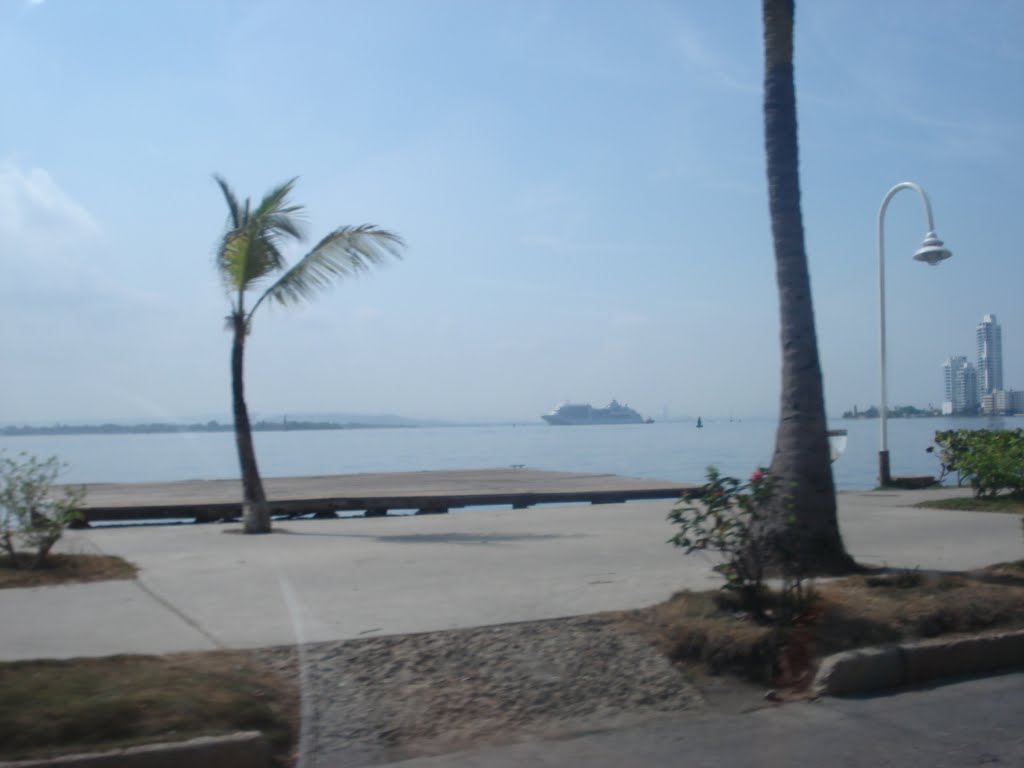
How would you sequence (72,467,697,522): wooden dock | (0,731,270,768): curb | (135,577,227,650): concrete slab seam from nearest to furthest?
(0,731,270,768): curb
(135,577,227,650): concrete slab seam
(72,467,697,522): wooden dock

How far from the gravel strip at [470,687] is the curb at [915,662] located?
957 mm

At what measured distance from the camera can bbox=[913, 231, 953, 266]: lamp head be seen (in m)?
20.0

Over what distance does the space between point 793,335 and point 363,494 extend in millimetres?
12967

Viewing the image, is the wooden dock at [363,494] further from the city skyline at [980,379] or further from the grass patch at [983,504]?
the city skyline at [980,379]

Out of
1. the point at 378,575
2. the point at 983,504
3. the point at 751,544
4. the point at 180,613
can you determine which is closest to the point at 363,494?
the point at 378,575

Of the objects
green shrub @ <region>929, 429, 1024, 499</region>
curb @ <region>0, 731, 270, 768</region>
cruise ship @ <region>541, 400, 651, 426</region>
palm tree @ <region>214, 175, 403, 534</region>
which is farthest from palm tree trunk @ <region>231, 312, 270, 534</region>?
cruise ship @ <region>541, 400, 651, 426</region>

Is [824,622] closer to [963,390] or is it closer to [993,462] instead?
[993,462]

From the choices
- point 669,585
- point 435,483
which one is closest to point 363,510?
point 435,483

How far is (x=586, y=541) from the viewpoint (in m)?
12.8

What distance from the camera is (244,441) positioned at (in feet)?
46.2

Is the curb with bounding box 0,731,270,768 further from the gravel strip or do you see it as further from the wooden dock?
the wooden dock

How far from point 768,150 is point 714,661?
18.2 feet

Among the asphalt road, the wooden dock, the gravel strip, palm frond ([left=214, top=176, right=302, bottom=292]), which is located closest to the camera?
the asphalt road

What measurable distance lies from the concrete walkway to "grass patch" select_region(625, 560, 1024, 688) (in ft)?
3.06
